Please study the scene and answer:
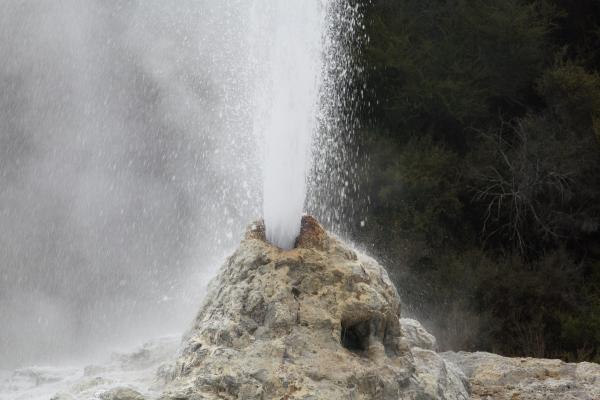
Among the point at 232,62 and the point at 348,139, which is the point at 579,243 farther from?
the point at 232,62

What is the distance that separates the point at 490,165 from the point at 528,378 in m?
9.18

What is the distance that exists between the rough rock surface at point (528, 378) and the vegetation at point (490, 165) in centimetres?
591

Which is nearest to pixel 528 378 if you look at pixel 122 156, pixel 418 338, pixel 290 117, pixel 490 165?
pixel 418 338

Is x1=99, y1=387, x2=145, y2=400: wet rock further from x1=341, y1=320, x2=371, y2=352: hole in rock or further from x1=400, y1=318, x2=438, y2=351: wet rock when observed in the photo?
x1=400, y1=318, x2=438, y2=351: wet rock

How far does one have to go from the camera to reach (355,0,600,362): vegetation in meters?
12.2

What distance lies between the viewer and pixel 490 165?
14070mm

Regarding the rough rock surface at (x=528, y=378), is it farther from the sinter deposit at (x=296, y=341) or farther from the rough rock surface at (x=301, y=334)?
the rough rock surface at (x=301, y=334)

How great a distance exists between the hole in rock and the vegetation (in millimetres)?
7387


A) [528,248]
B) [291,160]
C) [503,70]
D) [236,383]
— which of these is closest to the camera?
[236,383]

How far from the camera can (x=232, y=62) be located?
1456cm

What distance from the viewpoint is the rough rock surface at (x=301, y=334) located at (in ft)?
12.1

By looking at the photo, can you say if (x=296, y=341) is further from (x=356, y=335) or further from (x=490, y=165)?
(x=490, y=165)

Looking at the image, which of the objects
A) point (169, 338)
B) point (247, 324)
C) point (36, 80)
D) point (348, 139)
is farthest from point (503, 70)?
point (247, 324)

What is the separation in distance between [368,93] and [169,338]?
10.3m
